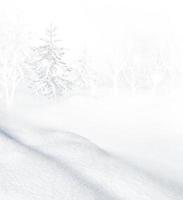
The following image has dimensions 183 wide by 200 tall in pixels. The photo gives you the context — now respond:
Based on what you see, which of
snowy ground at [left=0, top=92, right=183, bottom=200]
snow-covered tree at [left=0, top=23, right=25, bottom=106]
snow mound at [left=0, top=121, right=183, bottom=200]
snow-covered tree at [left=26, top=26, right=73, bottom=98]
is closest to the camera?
snow mound at [left=0, top=121, right=183, bottom=200]

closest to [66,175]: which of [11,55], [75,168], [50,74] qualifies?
[75,168]

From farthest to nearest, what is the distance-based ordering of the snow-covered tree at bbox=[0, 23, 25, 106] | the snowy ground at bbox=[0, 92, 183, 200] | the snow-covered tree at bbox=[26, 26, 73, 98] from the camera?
the snow-covered tree at bbox=[0, 23, 25, 106] < the snow-covered tree at bbox=[26, 26, 73, 98] < the snowy ground at bbox=[0, 92, 183, 200]

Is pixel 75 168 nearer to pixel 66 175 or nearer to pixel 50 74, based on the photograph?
pixel 66 175

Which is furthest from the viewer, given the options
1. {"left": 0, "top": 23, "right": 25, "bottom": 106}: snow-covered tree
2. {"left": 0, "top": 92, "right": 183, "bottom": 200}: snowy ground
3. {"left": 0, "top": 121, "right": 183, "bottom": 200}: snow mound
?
{"left": 0, "top": 23, "right": 25, "bottom": 106}: snow-covered tree

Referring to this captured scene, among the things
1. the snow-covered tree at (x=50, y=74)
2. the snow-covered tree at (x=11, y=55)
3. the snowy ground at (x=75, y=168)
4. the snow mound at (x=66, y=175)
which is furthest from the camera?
the snow-covered tree at (x=11, y=55)

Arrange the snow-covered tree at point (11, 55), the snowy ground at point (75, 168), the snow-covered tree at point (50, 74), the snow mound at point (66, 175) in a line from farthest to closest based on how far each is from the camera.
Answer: the snow-covered tree at point (11, 55) < the snow-covered tree at point (50, 74) < the snowy ground at point (75, 168) < the snow mound at point (66, 175)

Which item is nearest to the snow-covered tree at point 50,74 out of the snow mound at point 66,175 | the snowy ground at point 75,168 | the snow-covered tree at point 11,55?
the snow-covered tree at point 11,55

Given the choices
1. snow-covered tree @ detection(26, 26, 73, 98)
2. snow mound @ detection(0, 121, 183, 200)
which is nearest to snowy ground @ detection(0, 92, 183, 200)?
snow mound @ detection(0, 121, 183, 200)

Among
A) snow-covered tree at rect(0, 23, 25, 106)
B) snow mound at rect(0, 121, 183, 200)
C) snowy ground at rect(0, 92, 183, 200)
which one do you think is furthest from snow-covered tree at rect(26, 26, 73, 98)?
snow mound at rect(0, 121, 183, 200)

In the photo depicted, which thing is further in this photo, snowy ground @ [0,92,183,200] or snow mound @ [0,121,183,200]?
snowy ground @ [0,92,183,200]

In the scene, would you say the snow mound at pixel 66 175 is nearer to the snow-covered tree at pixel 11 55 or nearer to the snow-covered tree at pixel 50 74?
the snow-covered tree at pixel 50 74

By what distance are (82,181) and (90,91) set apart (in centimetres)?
5317

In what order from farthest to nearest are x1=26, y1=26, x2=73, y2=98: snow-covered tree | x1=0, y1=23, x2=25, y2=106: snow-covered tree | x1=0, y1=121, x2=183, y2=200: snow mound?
x1=0, y1=23, x2=25, y2=106: snow-covered tree < x1=26, y1=26, x2=73, y2=98: snow-covered tree < x1=0, y1=121, x2=183, y2=200: snow mound

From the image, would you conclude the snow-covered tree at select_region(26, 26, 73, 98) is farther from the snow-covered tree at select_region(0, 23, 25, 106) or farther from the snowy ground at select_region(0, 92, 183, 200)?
the snowy ground at select_region(0, 92, 183, 200)
